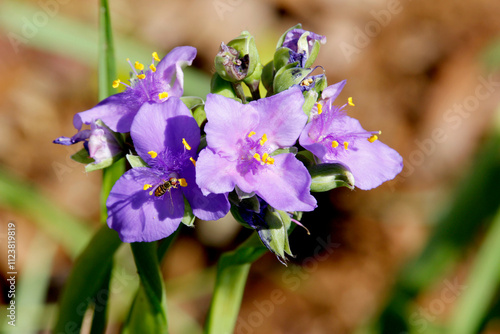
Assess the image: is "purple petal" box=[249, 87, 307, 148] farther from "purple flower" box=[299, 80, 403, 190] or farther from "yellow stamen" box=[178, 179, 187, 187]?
"yellow stamen" box=[178, 179, 187, 187]

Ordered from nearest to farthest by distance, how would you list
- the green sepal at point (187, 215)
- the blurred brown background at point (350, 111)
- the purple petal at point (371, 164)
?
the green sepal at point (187, 215), the purple petal at point (371, 164), the blurred brown background at point (350, 111)

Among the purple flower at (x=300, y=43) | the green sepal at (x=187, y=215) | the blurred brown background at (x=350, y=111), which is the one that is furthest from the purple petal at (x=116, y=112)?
the blurred brown background at (x=350, y=111)

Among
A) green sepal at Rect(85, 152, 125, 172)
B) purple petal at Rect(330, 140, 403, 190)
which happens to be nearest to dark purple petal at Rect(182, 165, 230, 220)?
green sepal at Rect(85, 152, 125, 172)

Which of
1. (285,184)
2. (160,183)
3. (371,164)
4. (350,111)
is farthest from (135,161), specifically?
(350,111)

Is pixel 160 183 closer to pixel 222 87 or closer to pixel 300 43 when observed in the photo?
pixel 222 87

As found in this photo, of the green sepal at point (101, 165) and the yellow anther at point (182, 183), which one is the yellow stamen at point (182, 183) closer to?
the yellow anther at point (182, 183)

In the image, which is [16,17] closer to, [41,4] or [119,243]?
[41,4]
